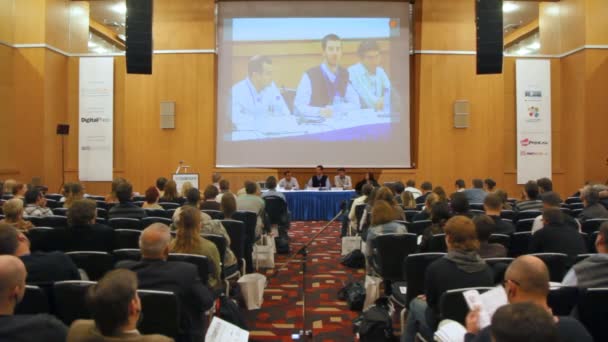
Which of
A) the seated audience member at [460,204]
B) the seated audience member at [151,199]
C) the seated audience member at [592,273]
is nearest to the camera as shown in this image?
the seated audience member at [592,273]

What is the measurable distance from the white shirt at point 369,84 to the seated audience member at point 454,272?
368 inches

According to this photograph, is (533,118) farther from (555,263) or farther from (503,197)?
(555,263)

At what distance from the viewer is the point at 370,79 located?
39.6 ft

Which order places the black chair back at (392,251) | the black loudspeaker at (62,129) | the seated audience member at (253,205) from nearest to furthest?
the black chair back at (392,251), the seated audience member at (253,205), the black loudspeaker at (62,129)

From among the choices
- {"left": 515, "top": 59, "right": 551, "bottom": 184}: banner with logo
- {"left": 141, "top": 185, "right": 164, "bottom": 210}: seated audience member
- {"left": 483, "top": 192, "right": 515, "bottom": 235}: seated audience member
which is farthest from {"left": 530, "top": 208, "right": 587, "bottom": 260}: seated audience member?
{"left": 515, "top": 59, "right": 551, "bottom": 184}: banner with logo

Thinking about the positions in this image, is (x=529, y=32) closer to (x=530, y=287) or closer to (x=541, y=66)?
(x=541, y=66)

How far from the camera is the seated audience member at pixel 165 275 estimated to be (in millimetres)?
2543

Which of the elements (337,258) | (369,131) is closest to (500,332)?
(337,258)

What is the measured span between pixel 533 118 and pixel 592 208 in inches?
312

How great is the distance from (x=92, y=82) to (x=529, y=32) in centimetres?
1262

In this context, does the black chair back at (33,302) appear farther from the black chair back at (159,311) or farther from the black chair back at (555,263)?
the black chair back at (555,263)

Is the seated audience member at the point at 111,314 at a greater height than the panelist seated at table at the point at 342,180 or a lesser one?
lesser

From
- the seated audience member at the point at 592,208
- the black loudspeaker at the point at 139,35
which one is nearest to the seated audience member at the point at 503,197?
the seated audience member at the point at 592,208

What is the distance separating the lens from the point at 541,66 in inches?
492
